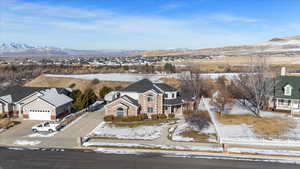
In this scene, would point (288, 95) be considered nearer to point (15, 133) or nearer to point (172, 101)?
point (172, 101)

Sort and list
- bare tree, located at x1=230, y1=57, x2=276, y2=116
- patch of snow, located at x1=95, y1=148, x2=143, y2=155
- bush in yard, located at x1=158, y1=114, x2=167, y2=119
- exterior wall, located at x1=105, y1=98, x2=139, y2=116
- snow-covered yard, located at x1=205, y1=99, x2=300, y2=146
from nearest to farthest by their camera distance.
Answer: patch of snow, located at x1=95, y1=148, x2=143, y2=155 < snow-covered yard, located at x1=205, y1=99, x2=300, y2=146 < exterior wall, located at x1=105, y1=98, x2=139, y2=116 < bush in yard, located at x1=158, y1=114, x2=167, y2=119 < bare tree, located at x1=230, y1=57, x2=276, y2=116

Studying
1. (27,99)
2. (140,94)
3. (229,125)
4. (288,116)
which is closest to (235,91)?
(288,116)

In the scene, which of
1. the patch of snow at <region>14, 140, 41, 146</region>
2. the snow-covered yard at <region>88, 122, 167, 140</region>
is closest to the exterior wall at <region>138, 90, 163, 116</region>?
the snow-covered yard at <region>88, 122, 167, 140</region>

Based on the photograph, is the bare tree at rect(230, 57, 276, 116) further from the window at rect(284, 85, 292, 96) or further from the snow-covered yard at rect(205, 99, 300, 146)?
the snow-covered yard at rect(205, 99, 300, 146)

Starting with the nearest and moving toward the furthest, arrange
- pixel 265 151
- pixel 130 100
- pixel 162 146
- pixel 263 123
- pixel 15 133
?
1. pixel 265 151
2. pixel 162 146
3. pixel 15 133
4. pixel 263 123
5. pixel 130 100

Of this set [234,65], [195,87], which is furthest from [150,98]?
[234,65]

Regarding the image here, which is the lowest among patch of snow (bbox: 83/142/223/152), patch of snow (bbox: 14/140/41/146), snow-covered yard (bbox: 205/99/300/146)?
patch of snow (bbox: 14/140/41/146)

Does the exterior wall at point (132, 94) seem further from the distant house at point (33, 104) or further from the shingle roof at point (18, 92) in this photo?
the shingle roof at point (18, 92)
